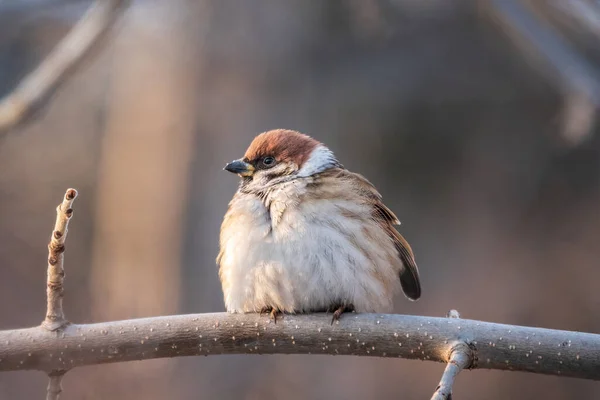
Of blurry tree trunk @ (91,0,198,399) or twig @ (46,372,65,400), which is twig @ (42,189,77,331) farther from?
blurry tree trunk @ (91,0,198,399)

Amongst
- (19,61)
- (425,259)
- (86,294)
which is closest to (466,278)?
(425,259)

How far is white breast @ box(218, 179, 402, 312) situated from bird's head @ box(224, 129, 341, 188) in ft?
0.54

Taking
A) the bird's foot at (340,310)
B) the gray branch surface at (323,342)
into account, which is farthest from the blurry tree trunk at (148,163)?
the gray branch surface at (323,342)

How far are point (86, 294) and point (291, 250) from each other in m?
3.60

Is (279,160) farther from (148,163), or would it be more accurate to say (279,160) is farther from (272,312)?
(148,163)

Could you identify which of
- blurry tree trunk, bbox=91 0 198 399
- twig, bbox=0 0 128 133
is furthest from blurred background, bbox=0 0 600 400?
twig, bbox=0 0 128 133

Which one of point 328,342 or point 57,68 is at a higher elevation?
point 57,68

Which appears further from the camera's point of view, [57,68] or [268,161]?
[268,161]

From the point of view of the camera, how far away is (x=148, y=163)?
6.75 m

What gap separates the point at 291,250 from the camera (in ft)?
10.3

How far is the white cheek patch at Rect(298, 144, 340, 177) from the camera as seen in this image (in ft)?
11.7

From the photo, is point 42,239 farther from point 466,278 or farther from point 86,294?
point 466,278

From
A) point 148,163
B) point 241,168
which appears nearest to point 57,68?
point 241,168

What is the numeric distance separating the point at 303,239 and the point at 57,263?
110 centimetres
